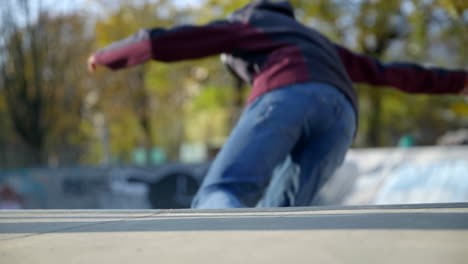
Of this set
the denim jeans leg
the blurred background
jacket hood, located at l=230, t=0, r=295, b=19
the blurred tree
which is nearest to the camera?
the denim jeans leg

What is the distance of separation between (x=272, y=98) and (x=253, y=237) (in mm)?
1342

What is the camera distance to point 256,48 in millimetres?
2611

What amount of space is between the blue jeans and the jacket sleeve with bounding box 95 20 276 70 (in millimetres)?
314

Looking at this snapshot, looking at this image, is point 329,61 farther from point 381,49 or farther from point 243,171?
point 381,49

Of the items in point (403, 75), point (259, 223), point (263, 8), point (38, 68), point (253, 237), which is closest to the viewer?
point (253, 237)

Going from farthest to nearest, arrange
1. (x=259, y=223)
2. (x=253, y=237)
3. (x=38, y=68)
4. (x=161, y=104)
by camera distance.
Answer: (x=161, y=104) → (x=38, y=68) → (x=259, y=223) → (x=253, y=237)

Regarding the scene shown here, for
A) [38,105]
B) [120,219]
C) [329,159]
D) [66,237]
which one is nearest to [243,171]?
[329,159]

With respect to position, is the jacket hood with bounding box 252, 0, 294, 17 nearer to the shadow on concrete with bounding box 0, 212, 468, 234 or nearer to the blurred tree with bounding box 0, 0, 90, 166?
the shadow on concrete with bounding box 0, 212, 468, 234

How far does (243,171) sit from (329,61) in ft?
2.70

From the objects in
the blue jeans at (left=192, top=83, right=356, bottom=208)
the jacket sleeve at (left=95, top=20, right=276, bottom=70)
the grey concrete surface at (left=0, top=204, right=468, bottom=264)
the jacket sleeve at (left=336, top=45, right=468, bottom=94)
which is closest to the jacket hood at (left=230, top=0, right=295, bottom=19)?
the jacket sleeve at (left=95, top=20, right=276, bottom=70)

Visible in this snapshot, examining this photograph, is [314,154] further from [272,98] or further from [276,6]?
[276,6]

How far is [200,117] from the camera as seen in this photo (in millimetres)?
24172

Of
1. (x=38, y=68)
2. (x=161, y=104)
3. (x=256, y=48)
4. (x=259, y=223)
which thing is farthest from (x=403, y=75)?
(x=161, y=104)

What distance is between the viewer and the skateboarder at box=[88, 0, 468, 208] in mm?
2350
